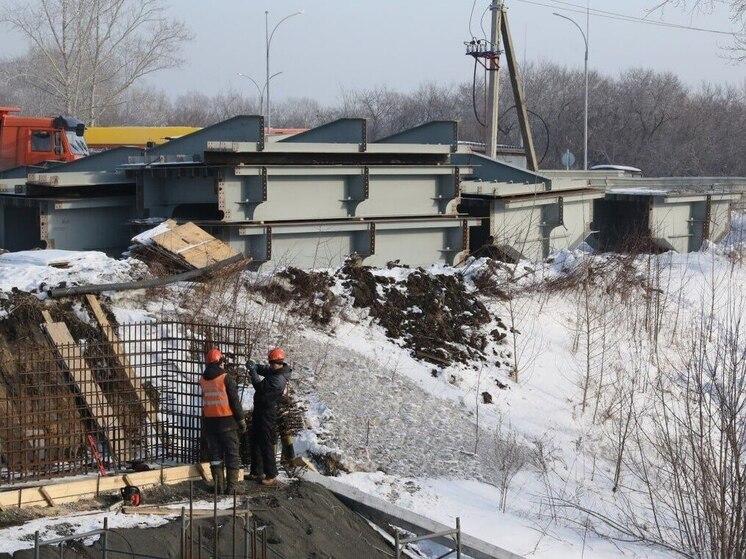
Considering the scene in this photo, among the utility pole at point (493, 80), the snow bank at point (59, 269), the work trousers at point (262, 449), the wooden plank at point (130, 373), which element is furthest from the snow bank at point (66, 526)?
the utility pole at point (493, 80)

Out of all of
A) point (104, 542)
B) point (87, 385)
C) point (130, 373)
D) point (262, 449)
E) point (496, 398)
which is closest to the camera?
point (104, 542)

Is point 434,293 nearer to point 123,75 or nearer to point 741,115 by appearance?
point 123,75

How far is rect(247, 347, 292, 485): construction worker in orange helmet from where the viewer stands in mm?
9703

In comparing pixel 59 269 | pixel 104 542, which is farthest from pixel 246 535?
pixel 59 269

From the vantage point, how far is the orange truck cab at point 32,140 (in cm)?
2534

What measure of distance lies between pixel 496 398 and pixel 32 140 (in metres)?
17.1

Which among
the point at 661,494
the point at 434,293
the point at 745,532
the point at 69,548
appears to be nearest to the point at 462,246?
the point at 434,293

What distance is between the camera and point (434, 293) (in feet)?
47.7

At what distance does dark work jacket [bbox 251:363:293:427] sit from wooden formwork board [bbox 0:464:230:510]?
2.42ft

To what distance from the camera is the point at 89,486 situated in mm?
8891

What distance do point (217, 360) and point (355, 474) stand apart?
209 cm

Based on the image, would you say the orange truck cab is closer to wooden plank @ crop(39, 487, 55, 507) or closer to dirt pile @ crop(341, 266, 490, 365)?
dirt pile @ crop(341, 266, 490, 365)

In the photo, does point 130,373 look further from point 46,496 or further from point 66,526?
point 66,526

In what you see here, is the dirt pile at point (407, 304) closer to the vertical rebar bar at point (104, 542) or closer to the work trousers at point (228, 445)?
the work trousers at point (228, 445)
